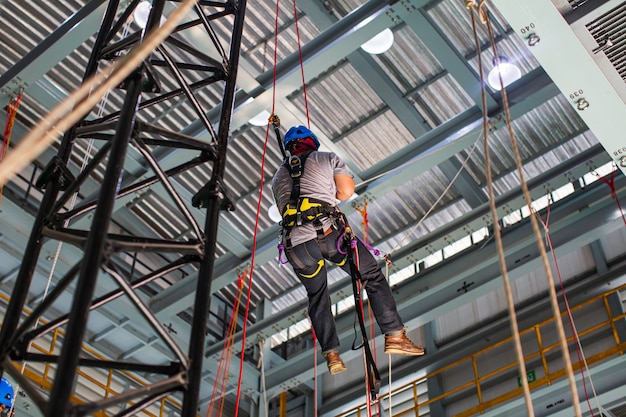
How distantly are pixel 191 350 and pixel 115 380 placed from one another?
10165mm

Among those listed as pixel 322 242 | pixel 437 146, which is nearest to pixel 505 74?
pixel 437 146

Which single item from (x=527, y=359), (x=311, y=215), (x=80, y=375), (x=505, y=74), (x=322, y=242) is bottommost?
(x=322, y=242)

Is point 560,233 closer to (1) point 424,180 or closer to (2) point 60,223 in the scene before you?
(1) point 424,180

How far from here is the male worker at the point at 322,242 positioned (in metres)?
7.25

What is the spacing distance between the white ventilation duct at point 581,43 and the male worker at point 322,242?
2.06 meters

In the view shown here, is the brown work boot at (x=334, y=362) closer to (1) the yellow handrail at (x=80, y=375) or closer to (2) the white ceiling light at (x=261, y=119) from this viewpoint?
(2) the white ceiling light at (x=261, y=119)

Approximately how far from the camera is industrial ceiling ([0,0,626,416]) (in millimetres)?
10414

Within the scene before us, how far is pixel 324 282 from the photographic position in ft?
24.9

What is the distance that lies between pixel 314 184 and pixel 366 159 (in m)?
6.22

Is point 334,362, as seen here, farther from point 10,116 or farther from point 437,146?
point 10,116

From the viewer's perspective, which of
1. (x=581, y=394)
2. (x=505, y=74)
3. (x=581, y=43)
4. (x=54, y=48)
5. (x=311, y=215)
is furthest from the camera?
(x=581, y=394)

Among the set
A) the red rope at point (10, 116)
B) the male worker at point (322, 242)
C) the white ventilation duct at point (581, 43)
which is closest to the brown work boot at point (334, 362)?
the male worker at point (322, 242)

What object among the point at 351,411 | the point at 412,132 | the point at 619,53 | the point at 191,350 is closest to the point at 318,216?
the point at 191,350

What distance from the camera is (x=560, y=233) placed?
1199 centimetres
